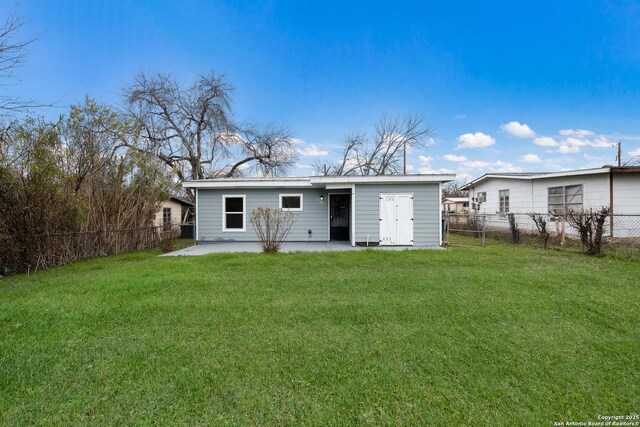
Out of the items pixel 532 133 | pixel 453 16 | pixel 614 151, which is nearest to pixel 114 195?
pixel 453 16

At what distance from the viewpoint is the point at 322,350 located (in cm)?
278

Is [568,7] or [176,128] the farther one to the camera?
[176,128]

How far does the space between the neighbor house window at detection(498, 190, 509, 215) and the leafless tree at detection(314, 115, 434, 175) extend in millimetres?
9396

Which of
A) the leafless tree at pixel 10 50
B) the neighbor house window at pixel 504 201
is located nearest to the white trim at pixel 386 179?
the neighbor house window at pixel 504 201

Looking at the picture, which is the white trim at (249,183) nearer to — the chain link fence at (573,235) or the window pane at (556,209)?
the chain link fence at (573,235)

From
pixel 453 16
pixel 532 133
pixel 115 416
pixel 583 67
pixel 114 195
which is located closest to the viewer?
pixel 115 416

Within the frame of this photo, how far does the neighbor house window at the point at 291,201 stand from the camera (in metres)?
11.4

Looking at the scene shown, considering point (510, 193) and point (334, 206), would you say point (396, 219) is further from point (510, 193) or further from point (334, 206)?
point (510, 193)

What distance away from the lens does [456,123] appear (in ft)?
61.0

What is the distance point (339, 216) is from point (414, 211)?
2902 mm

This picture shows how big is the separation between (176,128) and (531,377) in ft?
79.4

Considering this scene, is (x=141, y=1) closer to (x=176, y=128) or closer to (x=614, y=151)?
(x=176, y=128)

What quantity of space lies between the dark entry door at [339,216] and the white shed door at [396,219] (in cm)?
188

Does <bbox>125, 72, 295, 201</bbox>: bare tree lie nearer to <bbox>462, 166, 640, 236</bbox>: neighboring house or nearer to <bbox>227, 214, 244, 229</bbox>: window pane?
<bbox>227, 214, 244, 229</bbox>: window pane
